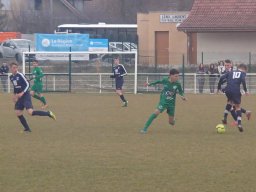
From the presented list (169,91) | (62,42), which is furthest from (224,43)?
(169,91)

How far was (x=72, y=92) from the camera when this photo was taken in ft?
109

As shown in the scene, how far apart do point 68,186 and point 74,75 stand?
2484 centimetres

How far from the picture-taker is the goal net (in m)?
33.4

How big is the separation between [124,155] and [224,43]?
29081mm

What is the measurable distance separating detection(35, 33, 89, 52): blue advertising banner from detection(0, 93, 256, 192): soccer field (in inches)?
697

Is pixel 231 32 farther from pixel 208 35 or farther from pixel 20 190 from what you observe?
pixel 20 190

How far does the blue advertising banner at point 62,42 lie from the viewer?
38.1 m

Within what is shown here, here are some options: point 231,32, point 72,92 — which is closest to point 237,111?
point 72,92

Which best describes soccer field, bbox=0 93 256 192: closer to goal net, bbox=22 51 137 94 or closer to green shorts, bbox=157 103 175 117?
green shorts, bbox=157 103 175 117

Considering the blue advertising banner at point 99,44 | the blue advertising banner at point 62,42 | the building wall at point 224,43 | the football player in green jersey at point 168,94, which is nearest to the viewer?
the football player in green jersey at point 168,94

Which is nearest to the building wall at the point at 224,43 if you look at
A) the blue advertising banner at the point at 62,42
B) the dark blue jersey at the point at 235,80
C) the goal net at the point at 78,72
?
the goal net at the point at 78,72

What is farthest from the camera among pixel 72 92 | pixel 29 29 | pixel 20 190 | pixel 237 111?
pixel 29 29

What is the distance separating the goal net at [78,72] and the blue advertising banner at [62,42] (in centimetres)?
85

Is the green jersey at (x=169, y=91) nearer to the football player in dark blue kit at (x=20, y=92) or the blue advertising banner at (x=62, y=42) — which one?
the football player in dark blue kit at (x=20, y=92)
